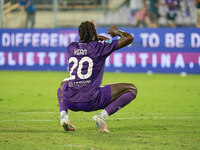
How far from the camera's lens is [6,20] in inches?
928

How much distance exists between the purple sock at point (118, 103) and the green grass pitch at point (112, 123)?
13.9 inches

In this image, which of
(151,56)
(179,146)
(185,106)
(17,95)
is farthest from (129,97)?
(151,56)

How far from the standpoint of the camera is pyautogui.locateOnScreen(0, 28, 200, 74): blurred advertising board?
2012cm

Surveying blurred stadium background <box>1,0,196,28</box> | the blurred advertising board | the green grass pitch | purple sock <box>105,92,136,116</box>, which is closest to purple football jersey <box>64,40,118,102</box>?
purple sock <box>105,92,136,116</box>

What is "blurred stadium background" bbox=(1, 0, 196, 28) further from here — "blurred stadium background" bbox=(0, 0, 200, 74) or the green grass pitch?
the green grass pitch

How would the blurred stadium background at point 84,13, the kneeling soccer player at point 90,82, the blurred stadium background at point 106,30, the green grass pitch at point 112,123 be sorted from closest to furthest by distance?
the green grass pitch at point 112,123 → the kneeling soccer player at point 90,82 → the blurred stadium background at point 106,30 → the blurred stadium background at point 84,13

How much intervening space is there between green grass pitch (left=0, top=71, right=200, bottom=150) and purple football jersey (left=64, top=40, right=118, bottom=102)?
624 millimetres

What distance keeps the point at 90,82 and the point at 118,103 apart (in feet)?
1.77

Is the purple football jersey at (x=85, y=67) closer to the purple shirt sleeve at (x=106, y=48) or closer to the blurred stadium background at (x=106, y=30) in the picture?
the purple shirt sleeve at (x=106, y=48)

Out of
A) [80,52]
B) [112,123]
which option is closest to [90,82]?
[80,52]

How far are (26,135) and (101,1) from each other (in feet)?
59.5

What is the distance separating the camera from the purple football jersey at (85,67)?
23.6 ft

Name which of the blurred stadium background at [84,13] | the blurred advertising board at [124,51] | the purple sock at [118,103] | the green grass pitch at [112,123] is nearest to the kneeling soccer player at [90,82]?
the purple sock at [118,103]

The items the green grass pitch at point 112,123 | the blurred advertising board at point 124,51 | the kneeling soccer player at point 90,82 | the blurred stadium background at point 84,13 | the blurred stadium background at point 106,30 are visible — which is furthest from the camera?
the blurred stadium background at point 84,13
